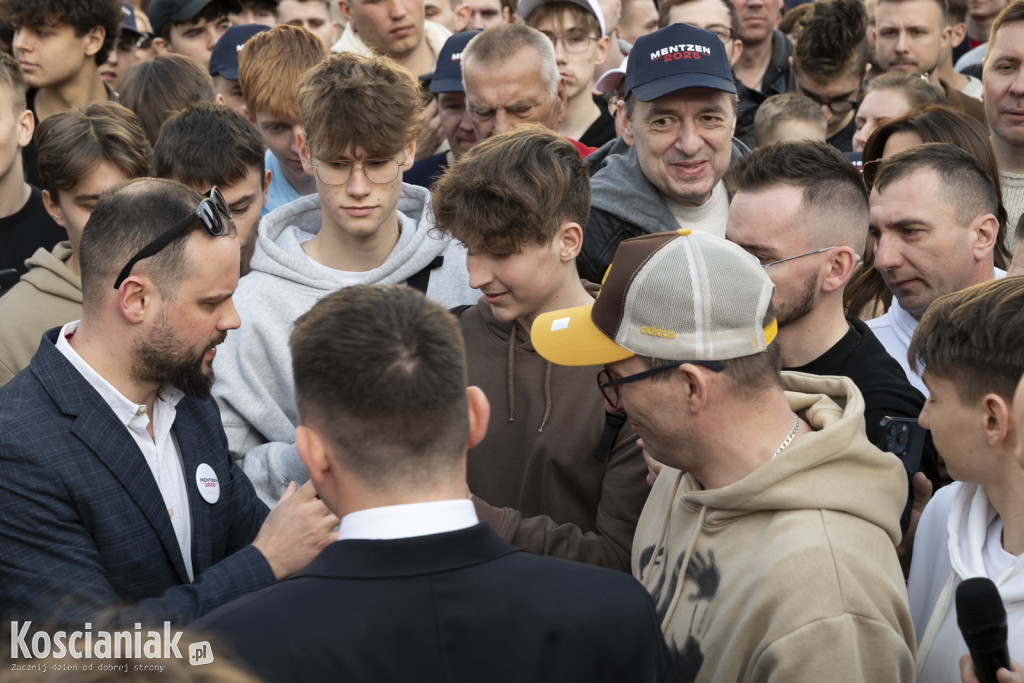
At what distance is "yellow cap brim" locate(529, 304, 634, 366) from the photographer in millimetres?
2627

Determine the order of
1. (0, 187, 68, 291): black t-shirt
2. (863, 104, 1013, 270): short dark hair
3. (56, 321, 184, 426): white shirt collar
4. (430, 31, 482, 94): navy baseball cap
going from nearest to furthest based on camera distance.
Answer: (56, 321, 184, 426): white shirt collar → (863, 104, 1013, 270): short dark hair → (0, 187, 68, 291): black t-shirt → (430, 31, 482, 94): navy baseball cap

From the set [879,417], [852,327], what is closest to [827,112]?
[852,327]

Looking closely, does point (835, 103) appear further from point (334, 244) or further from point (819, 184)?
point (334, 244)

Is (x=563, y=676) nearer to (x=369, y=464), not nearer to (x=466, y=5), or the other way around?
(x=369, y=464)

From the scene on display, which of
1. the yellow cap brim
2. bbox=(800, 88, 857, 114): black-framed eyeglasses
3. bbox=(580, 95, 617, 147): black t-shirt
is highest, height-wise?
the yellow cap brim

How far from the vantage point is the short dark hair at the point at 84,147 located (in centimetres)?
431

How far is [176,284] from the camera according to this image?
303 cm

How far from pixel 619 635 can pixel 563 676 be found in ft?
0.43

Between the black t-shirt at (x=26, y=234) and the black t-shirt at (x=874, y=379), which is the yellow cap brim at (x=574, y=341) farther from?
the black t-shirt at (x=26, y=234)

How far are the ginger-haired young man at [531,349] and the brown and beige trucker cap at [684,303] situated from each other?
0.62 metres

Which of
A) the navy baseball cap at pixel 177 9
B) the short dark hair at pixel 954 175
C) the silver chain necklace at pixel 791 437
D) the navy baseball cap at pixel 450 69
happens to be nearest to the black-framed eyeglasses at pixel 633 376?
the silver chain necklace at pixel 791 437

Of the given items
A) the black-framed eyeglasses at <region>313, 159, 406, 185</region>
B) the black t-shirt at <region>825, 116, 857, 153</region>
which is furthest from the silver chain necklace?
the black t-shirt at <region>825, 116, 857, 153</region>

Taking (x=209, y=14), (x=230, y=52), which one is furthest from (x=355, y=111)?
(x=209, y=14)

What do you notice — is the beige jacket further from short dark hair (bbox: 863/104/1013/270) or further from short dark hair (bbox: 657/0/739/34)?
short dark hair (bbox: 657/0/739/34)
